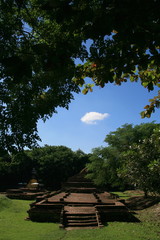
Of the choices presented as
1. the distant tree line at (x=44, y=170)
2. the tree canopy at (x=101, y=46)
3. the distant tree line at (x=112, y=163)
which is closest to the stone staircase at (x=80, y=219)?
the distant tree line at (x=112, y=163)

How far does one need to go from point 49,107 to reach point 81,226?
6108 millimetres

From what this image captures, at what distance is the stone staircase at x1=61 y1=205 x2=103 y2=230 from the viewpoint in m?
9.86

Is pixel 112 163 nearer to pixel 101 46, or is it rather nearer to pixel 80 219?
pixel 80 219

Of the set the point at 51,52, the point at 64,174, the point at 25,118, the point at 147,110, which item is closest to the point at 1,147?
the point at 25,118

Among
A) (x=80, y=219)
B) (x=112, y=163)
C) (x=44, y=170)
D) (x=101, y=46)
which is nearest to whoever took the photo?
(x=101, y=46)

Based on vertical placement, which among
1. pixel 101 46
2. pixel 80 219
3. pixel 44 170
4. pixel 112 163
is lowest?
pixel 80 219

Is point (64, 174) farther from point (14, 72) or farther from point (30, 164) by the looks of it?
point (14, 72)

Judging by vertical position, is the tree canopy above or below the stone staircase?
above

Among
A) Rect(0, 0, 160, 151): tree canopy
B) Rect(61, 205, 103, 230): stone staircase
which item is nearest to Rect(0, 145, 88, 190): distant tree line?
Rect(61, 205, 103, 230): stone staircase

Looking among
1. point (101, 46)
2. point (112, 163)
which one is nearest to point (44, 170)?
point (112, 163)

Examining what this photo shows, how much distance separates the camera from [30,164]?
149ft

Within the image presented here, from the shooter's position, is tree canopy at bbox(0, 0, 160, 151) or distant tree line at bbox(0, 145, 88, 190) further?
distant tree line at bbox(0, 145, 88, 190)

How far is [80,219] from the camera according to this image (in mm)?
10523

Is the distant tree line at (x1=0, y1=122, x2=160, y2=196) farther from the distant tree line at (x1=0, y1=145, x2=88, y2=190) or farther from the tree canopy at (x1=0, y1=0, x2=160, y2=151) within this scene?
the tree canopy at (x1=0, y1=0, x2=160, y2=151)
